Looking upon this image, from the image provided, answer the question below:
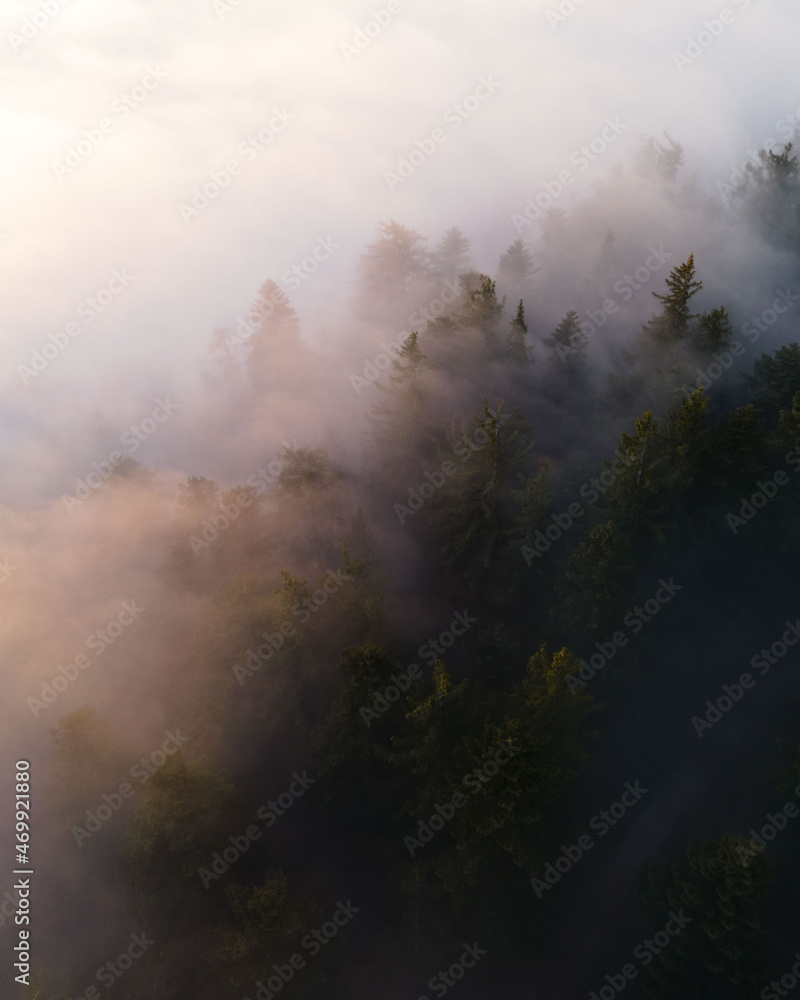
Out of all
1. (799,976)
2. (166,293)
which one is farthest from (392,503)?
(166,293)

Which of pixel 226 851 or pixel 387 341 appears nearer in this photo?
pixel 226 851

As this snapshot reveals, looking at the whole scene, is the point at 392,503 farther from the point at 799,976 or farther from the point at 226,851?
the point at 799,976
